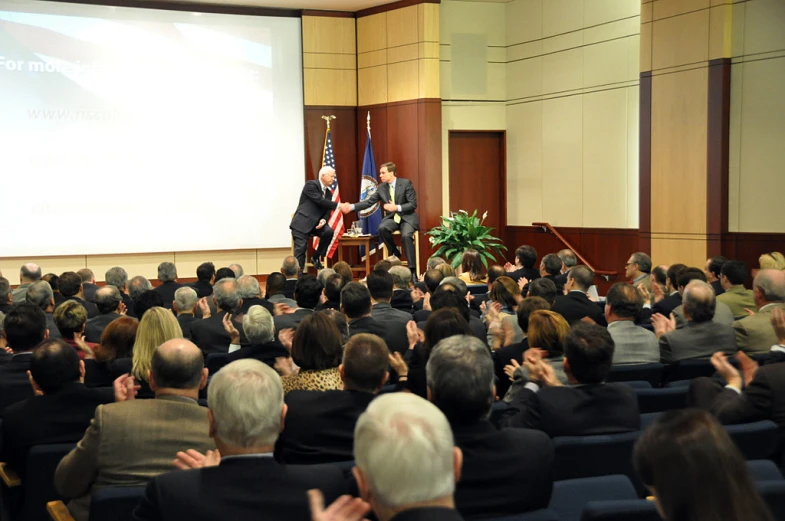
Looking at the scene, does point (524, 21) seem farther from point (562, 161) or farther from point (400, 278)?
point (400, 278)

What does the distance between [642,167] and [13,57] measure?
8208 mm

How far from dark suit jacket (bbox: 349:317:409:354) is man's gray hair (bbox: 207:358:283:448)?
8.64ft

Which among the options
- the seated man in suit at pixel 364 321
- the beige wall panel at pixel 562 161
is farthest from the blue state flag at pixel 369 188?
the seated man in suit at pixel 364 321

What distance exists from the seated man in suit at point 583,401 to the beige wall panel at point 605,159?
8774mm

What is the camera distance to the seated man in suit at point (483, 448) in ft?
8.09

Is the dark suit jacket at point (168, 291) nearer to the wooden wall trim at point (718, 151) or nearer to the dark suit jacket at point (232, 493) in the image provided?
the dark suit jacket at point (232, 493)

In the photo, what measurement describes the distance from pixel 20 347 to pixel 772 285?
13.6ft

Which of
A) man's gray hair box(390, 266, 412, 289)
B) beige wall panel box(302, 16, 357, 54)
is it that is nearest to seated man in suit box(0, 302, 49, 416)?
man's gray hair box(390, 266, 412, 289)

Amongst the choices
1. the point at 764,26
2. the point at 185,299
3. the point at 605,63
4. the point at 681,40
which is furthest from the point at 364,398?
the point at 605,63

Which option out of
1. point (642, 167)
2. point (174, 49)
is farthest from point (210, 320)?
point (174, 49)

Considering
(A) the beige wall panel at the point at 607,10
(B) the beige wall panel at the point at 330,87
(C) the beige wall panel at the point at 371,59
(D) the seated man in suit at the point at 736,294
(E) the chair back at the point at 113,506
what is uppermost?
(A) the beige wall panel at the point at 607,10

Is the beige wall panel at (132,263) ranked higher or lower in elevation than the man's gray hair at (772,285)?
lower

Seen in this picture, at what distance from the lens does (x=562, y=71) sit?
12.6 m

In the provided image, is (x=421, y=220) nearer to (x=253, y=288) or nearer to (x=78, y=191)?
(x=78, y=191)
